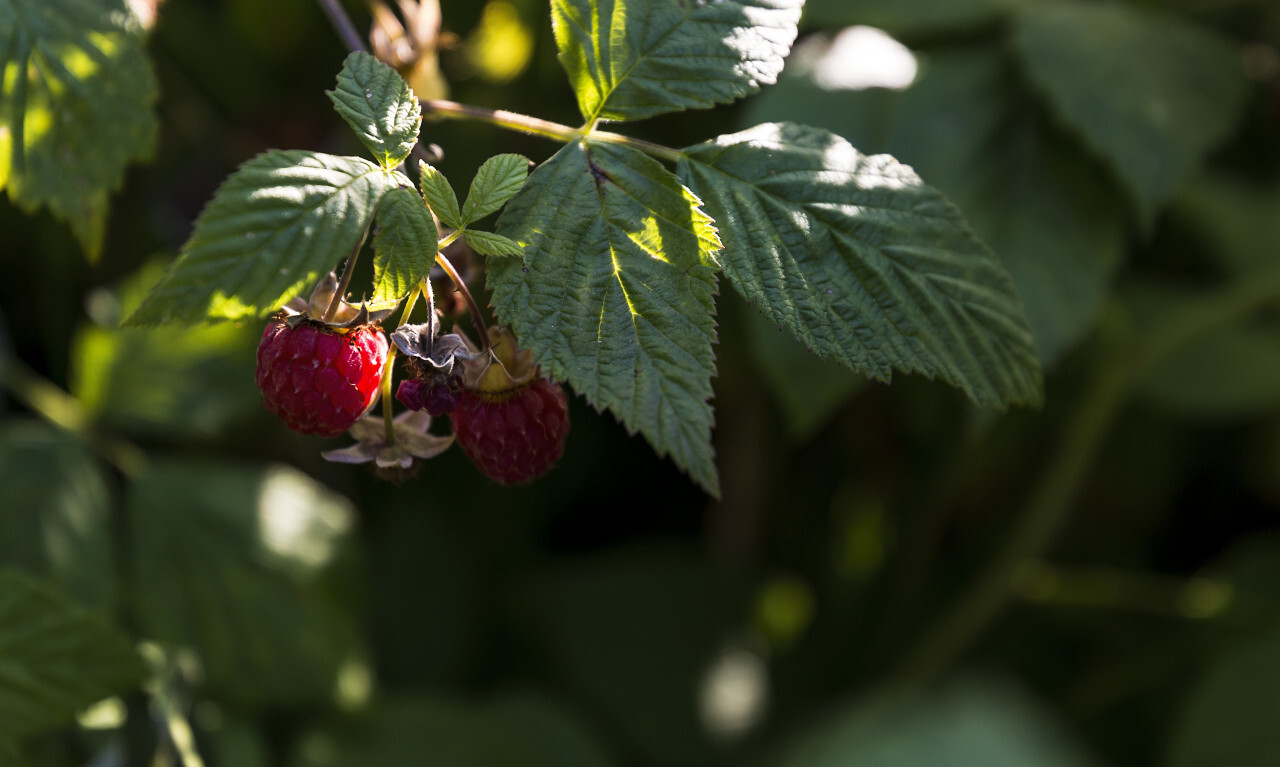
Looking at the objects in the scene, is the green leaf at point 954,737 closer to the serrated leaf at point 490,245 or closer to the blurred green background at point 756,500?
the blurred green background at point 756,500

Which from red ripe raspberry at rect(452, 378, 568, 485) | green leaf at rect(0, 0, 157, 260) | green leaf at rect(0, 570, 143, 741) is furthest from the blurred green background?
green leaf at rect(0, 0, 157, 260)

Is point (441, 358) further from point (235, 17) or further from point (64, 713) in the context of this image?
point (235, 17)

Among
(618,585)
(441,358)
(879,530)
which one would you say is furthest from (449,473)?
(441,358)

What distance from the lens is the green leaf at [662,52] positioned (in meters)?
0.53

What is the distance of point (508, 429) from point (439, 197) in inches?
5.4

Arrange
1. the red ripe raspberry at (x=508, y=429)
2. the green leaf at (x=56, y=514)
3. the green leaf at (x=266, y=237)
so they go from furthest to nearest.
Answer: the green leaf at (x=56, y=514) < the red ripe raspberry at (x=508, y=429) < the green leaf at (x=266, y=237)

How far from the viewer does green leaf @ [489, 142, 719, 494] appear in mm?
459

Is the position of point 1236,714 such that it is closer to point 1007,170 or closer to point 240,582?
point 1007,170

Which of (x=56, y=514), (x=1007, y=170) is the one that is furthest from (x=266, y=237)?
(x=1007, y=170)

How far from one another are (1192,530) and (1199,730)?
0.53 meters

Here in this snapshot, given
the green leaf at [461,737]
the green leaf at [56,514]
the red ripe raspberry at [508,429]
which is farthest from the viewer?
the green leaf at [461,737]

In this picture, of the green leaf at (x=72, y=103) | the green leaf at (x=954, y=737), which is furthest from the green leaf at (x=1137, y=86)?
the green leaf at (x=72, y=103)

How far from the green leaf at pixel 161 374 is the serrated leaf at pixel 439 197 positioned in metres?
0.54

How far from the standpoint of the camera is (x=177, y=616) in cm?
87
